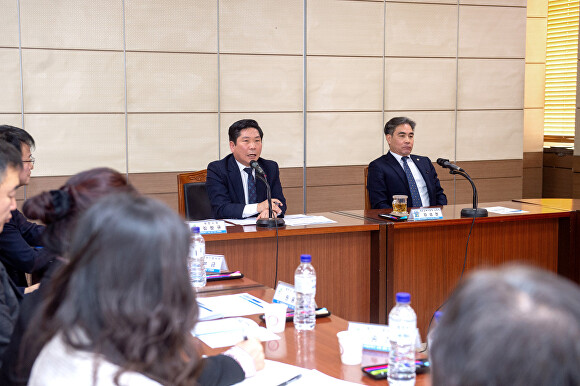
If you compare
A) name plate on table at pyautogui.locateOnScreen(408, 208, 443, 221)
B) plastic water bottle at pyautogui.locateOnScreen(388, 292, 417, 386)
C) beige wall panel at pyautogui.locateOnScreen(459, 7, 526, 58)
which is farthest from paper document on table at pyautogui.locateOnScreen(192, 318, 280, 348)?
beige wall panel at pyautogui.locateOnScreen(459, 7, 526, 58)

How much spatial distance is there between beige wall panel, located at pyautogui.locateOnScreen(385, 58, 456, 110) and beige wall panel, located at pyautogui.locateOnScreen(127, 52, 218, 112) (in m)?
1.69

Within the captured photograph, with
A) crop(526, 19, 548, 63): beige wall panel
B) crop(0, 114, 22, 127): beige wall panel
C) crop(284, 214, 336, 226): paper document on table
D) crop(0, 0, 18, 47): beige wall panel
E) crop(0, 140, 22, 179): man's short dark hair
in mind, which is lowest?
crop(284, 214, 336, 226): paper document on table

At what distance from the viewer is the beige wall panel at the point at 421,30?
6.28 meters

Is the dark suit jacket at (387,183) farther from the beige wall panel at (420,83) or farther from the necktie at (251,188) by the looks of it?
the beige wall panel at (420,83)

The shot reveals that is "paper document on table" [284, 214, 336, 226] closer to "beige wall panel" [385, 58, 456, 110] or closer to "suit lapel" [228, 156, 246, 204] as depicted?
"suit lapel" [228, 156, 246, 204]

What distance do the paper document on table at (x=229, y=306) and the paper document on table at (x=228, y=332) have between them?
0.06 m

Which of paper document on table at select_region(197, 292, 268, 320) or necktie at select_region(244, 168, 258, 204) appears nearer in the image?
paper document on table at select_region(197, 292, 268, 320)

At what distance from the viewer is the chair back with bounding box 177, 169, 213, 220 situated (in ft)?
14.3

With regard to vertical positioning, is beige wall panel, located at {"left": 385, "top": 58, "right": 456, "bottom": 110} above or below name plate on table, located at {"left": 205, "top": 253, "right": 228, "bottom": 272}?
above

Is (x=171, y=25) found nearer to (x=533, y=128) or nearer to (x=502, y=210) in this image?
(x=502, y=210)

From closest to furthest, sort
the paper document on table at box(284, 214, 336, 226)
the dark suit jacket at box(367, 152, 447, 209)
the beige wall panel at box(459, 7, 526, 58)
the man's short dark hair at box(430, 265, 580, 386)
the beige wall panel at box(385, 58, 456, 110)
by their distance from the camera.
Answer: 1. the man's short dark hair at box(430, 265, 580, 386)
2. the paper document on table at box(284, 214, 336, 226)
3. the dark suit jacket at box(367, 152, 447, 209)
4. the beige wall panel at box(385, 58, 456, 110)
5. the beige wall panel at box(459, 7, 526, 58)

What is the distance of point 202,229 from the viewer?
3.47 m

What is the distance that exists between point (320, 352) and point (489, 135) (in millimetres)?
5278

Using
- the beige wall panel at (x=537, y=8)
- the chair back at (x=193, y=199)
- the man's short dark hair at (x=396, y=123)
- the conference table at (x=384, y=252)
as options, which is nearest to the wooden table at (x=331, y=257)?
the conference table at (x=384, y=252)
